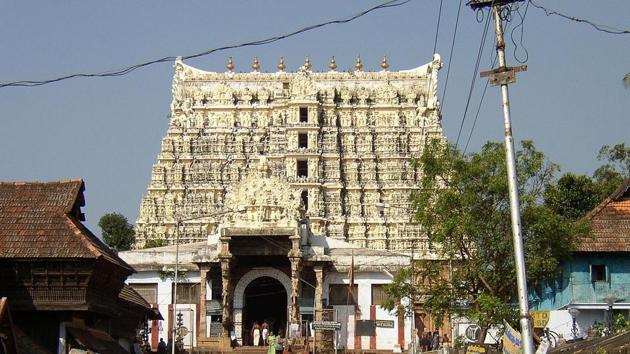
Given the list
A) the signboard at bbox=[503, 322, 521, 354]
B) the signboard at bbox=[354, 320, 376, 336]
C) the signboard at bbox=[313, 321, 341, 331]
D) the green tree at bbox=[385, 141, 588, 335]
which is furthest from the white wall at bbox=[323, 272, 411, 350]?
Result: the signboard at bbox=[503, 322, 521, 354]

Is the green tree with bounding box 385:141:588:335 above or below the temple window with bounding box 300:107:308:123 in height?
below

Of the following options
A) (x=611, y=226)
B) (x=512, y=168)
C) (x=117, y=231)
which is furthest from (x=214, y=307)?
(x=117, y=231)

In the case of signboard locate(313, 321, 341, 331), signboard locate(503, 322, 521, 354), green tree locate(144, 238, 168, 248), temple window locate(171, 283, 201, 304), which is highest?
green tree locate(144, 238, 168, 248)

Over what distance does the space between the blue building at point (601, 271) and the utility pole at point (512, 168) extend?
65.6 feet

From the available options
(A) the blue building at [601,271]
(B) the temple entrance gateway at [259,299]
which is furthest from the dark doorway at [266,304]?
(A) the blue building at [601,271]

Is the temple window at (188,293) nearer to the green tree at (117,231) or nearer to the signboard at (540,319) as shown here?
the signboard at (540,319)

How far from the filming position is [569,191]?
6988 cm

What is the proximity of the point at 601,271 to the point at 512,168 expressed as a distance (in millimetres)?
21760

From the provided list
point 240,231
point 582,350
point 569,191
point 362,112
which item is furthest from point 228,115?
point 582,350

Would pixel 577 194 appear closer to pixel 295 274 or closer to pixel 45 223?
pixel 295 274

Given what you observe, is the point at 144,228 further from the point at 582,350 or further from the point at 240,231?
the point at 582,350

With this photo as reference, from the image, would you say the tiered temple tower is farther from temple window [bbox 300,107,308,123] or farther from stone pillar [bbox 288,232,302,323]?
stone pillar [bbox 288,232,302,323]

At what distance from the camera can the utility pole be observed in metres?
22.6

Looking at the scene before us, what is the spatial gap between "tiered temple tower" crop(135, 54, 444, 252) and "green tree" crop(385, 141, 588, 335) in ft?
164
